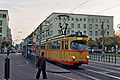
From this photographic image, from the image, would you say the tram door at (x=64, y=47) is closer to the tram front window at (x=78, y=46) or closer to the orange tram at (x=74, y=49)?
the orange tram at (x=74, y=49)

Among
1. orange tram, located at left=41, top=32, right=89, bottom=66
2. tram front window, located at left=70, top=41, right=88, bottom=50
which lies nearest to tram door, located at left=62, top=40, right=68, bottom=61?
orange tram, located at left=41, top=32, right=89, bottom=66

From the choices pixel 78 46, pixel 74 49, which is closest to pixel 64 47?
pixel 74 49

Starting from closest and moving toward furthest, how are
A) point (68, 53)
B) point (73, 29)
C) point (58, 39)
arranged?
point (68, 53), point (58, 39), point (73, 29)

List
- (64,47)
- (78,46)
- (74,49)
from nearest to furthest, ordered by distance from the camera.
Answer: (74,49), (78,46), (64,47)

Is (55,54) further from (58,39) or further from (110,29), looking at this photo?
(110,29)

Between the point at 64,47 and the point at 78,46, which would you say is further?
the point at 64,47

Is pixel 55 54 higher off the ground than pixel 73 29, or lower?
lower

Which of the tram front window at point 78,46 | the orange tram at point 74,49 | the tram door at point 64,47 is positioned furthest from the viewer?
the tram door at point 64,47

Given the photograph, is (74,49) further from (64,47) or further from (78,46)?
(64,47)

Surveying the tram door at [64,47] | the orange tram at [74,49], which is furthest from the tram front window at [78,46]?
the tram door at [64,47]

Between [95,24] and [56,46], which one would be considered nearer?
[56,46]

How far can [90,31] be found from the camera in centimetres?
8206

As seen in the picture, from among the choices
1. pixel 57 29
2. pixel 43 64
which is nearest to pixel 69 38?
pixel 43 64

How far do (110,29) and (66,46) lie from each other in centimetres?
6954
